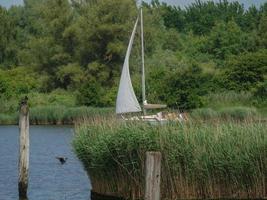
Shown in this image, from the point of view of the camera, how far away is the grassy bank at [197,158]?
18828mm

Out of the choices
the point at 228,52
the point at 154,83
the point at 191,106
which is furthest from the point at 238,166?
the point at 228,52

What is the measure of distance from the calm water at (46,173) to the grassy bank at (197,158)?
230 centimetres

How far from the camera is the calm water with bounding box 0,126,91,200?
2197 centimetres

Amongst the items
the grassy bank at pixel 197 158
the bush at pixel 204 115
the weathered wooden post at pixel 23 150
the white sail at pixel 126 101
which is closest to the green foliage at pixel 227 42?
the bush at pixel 204 115

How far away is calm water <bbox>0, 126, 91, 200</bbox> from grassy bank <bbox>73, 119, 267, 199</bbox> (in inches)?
90.5

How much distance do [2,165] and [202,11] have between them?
8870cm

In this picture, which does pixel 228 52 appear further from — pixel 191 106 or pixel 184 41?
A: pixel 191 106

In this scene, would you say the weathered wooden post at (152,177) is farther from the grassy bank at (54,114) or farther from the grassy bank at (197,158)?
the grassy bank at (54,114)

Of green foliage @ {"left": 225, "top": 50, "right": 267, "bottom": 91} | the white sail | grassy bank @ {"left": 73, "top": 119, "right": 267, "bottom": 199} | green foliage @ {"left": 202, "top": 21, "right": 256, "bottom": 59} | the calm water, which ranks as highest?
green foliage @ {"left": 202, "top": 21, "right": 256, "bottom": 59}

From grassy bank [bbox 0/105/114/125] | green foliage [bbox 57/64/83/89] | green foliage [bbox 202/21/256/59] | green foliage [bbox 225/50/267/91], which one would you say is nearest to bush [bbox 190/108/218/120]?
grassy bank [bbox 0/105/114/125]

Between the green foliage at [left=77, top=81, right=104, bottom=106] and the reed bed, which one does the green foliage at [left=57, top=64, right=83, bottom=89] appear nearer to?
the green foliage at [left=77, top=81, right=104, bottom=106]

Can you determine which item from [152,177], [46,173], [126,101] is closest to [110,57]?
[126,101]

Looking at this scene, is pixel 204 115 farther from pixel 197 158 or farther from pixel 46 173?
pixel 197 158

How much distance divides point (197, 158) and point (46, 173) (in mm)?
9134
